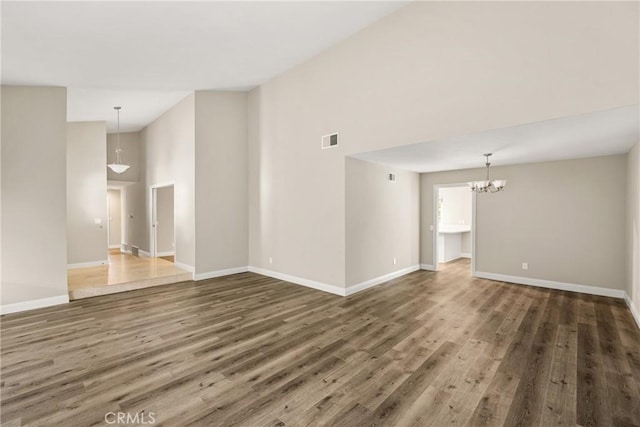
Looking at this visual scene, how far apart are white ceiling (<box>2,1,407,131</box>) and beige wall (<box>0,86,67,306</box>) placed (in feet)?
1.25

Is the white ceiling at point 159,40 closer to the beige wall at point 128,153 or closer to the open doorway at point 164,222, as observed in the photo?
the beige wall at point 128,153

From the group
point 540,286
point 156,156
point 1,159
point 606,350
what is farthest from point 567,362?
point 156,156

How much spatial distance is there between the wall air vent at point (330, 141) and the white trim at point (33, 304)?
15.8 ft

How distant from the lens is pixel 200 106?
6188mm

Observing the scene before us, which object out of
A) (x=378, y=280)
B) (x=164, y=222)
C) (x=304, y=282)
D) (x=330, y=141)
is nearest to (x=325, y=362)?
(x=304, y=282)

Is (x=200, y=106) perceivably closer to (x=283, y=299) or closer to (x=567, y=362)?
(x=283, y=299)

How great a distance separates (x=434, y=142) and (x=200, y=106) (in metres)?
4.87

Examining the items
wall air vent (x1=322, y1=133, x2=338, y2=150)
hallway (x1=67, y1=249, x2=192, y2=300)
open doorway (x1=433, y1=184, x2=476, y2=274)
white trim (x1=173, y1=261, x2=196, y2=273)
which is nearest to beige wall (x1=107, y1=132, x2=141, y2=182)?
hallway (x1=67, y1=249, x2=192, y2=300)

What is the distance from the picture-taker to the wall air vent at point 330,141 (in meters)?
4.92

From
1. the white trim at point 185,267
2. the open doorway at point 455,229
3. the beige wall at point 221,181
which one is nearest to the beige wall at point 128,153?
the white trim at point 185,267

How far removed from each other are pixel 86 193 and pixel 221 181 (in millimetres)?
3468

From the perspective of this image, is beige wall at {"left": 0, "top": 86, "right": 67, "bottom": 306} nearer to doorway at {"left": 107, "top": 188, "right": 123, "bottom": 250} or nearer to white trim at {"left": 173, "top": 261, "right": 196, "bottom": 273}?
white trim at {"left": 173, "top": 261, "right": 196, "bottom": 273}

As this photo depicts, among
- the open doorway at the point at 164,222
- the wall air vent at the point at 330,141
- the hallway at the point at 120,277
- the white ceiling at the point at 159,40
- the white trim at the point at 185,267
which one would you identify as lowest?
the hallway at the point at 120,277

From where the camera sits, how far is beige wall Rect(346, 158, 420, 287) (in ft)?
16.5
